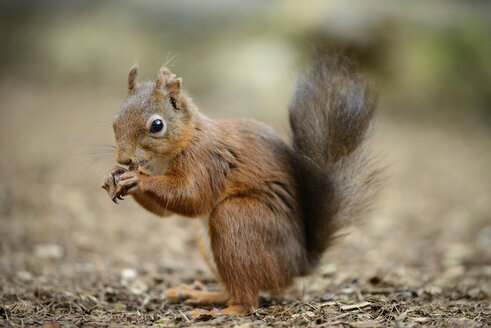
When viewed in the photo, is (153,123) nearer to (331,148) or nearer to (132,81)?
(132,81)

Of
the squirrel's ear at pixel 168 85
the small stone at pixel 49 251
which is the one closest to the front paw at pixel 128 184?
the squirrel's ear at pixel 168 85

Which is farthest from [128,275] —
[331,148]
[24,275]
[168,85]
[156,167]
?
[331,148]

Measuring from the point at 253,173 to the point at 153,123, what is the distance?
57 cm

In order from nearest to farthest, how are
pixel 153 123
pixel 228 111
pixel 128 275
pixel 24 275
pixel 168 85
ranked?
pixel 153 123 < pixel 168 85 < pixel 24 275 < pixel 128 275 < pixel 228 111

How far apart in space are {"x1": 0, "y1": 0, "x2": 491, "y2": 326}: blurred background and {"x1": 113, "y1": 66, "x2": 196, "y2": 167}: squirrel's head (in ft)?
1.25

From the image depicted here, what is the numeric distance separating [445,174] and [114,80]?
7.06 m

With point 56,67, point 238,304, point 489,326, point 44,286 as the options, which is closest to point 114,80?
point 56,67

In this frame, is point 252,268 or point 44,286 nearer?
point 252,268

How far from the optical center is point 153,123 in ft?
7.80

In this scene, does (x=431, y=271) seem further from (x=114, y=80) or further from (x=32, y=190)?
(x=114, y=80)

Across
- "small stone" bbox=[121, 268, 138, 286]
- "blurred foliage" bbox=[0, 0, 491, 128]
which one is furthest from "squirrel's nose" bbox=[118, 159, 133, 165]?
"blurred foliage" bbox=[0, 0, 491, 128]

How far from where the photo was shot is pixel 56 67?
34.9 ft

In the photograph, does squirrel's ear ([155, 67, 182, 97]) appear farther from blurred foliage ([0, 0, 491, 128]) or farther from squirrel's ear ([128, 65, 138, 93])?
blurred foliage ([0, 0, 491, 128])

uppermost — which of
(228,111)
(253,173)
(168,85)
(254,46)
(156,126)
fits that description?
(254,46)
